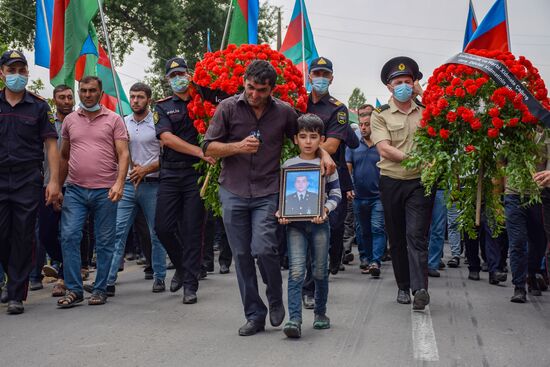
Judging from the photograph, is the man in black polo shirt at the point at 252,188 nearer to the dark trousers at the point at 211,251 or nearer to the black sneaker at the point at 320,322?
the black sneaker at the point at 320,322

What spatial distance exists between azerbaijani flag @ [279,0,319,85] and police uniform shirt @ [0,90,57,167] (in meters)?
8.95

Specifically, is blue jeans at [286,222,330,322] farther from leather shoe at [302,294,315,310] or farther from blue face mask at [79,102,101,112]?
blue face mask at [79,102,101,112]

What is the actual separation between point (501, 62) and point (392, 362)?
2861 mm

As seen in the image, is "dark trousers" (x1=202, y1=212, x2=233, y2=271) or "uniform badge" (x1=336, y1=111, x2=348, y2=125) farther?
"dark trousers" (x1=202, y1=212, x2=233, y2=271)

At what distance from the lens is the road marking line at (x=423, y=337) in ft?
17.3

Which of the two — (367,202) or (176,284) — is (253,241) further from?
(367,202)

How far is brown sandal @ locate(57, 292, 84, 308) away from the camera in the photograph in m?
7.21

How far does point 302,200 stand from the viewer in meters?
5.93

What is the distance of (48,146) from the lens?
24.1 ft

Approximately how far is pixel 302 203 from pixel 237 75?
62.1 inches

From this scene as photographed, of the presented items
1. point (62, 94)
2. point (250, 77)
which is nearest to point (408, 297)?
point (250, 77)

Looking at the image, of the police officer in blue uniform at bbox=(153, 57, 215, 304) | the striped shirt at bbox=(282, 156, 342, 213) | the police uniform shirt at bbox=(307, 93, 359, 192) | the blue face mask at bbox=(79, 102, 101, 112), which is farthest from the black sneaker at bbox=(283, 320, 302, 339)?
the blue face mask at bbox=(79, 102, 101, 112)

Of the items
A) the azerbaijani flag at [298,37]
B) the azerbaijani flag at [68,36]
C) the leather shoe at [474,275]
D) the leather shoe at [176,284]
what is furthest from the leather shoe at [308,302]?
the azerbaijani flag at [298,37]

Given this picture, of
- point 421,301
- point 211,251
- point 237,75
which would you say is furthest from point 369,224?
point 237,75
